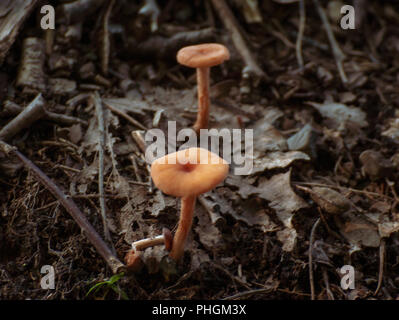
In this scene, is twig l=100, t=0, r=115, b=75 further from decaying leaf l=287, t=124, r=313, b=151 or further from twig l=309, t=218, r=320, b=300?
twig l=309, t=218, r=320, b=300

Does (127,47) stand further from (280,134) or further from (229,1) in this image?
(280,134)

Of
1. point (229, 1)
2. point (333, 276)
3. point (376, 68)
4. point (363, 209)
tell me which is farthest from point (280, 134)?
point (229, 1)

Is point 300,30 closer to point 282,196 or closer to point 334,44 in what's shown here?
point 334,44

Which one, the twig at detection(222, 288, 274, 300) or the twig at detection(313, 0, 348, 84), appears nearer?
the twig at detection(222, 288, 274, 300)

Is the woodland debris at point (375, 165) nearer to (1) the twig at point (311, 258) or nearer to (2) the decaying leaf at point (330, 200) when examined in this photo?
(2) the decaying leaf at point (330, 200)

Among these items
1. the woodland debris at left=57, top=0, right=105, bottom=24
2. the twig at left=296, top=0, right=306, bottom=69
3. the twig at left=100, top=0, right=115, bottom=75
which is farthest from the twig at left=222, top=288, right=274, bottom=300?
the woodland debris at left=57, top=0, right=105, bottom=24

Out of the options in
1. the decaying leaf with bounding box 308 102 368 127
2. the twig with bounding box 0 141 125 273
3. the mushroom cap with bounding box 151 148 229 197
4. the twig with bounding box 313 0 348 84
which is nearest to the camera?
the mushroom cap with bounding box 151 148 229 197

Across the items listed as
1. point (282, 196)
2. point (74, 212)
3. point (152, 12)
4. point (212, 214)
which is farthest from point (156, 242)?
point (152, 12)
